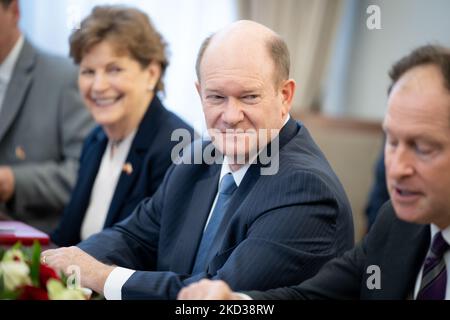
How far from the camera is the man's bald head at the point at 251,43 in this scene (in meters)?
2.11

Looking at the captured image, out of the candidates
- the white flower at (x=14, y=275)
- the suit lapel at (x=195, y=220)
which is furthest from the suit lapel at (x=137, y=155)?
the white flower at (x=14, y=275)

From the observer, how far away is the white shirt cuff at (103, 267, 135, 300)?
200 centimetres

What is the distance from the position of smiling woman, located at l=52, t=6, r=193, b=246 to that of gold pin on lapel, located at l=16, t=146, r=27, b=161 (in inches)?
24.0

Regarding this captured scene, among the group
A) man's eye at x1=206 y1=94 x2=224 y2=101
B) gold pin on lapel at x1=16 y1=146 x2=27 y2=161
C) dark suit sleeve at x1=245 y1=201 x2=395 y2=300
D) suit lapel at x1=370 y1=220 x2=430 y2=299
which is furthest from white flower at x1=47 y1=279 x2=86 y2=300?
gold pin on lapel at x1=16 y1=146 x2=27 y2=161

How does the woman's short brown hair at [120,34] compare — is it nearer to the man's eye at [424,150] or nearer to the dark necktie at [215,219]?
the dark necktie at [215,219]

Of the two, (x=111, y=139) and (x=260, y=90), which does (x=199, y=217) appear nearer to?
(x=260, y=90)

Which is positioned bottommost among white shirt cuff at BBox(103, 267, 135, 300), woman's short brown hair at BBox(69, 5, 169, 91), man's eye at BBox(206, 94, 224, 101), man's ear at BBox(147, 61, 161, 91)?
white shirt cuff at BBox(103, 267, 135, 300)

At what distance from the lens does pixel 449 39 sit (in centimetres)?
493

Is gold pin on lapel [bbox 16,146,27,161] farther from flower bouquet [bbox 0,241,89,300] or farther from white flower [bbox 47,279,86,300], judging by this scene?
white flower [bbox 47,279,86,300]

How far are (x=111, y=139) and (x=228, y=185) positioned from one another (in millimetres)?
1023

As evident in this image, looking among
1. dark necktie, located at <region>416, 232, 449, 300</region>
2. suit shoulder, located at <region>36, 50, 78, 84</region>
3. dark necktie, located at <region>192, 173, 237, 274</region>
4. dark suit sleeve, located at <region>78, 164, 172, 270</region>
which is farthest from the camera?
suit shoulder, located at <region>36, 50, 78, 84</region>

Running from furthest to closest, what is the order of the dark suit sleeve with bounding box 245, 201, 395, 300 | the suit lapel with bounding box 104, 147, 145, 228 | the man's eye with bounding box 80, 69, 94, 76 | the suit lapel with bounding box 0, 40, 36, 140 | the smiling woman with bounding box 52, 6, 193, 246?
1. the suit lapel with bounding box 0, 40, 36, 140
2. the man's eye with bounding box 80, 69, 94, 76
3. the smiling woman with bounding box 52, 6, 193, 246
4. the suit lapel with bounding box 104, 147, 145, 228
5. the dark suit sleeve with bounding box 245, 201, 395, 300

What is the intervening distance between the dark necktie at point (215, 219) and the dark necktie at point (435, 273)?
656 millimetres

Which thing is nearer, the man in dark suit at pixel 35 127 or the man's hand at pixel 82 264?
the man's hand at pixel 82 264
